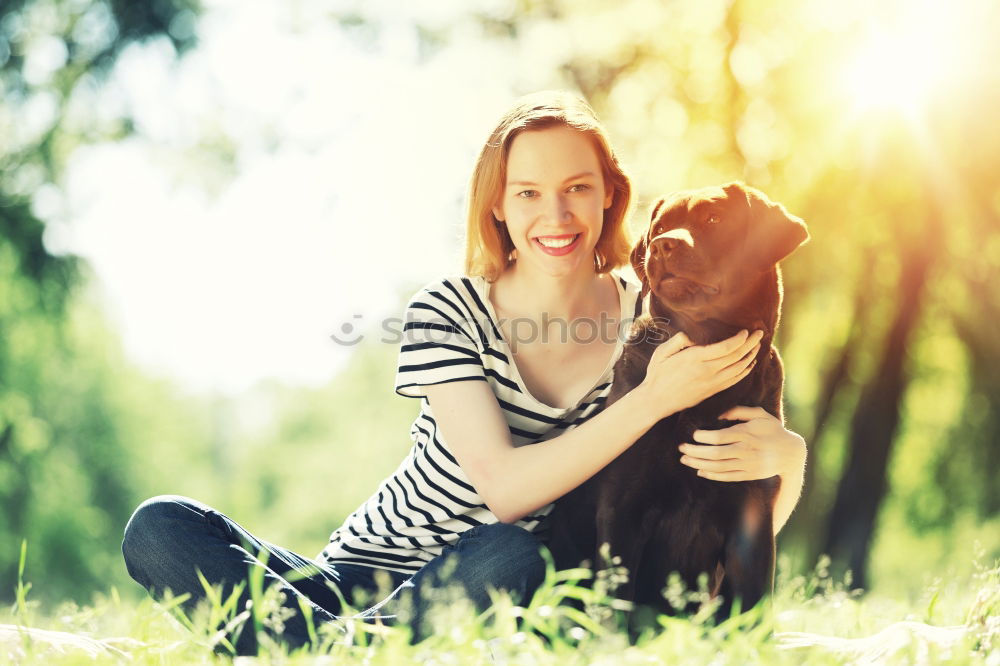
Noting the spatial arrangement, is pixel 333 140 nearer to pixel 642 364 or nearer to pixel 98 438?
pixel 642 364

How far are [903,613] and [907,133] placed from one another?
5.89m

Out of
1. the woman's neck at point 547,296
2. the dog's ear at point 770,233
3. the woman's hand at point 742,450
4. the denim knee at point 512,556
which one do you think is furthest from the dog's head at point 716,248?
the denim knee at point 512,556

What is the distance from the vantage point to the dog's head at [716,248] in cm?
285

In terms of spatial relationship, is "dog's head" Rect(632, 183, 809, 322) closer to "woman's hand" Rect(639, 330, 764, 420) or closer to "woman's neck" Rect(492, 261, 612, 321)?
"woman's hand" Rect(639, 330, 764, 420)

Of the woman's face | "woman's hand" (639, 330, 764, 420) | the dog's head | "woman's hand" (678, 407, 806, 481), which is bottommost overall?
"woman's hand" (678, 407, 806, 481)

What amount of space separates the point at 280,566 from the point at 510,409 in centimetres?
96

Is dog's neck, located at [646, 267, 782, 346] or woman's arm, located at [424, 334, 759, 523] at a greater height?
dog's neck, located at [646, 267, 782, 346]

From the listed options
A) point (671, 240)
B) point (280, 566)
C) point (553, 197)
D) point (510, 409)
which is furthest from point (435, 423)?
point (671, 240)

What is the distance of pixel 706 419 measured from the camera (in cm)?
300

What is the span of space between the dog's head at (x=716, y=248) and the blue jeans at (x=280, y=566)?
3.02ft

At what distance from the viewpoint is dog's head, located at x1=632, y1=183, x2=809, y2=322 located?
9.34ft

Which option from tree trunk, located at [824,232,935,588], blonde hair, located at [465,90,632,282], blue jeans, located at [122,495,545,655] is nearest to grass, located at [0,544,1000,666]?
blue jeans, located at [122,495,545,655]

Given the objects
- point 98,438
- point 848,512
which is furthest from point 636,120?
point 98,438

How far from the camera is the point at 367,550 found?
11.2ft
